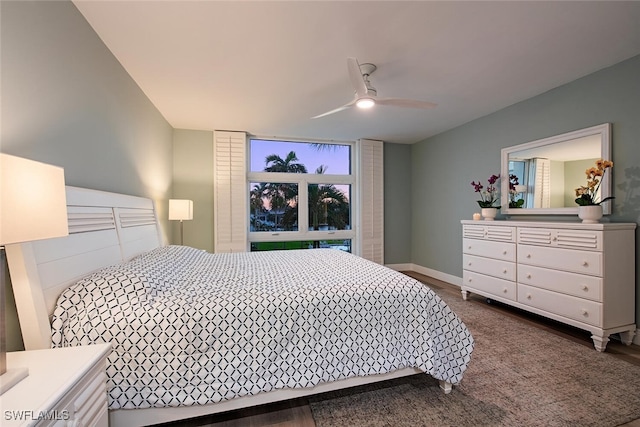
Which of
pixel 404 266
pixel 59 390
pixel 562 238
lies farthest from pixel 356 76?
pixel 404 266

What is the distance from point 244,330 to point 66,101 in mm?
1733

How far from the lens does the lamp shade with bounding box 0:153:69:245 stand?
0.78 metres

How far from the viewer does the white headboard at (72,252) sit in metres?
1.15

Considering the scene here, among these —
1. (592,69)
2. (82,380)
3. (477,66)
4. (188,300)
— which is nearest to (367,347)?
(188,300)

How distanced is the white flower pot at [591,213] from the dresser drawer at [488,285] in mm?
922

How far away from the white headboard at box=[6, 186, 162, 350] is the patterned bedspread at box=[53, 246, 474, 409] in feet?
0.26

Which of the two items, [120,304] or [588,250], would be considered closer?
[120,304]

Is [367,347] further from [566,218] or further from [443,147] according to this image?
[443,147]

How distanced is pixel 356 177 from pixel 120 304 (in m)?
4.13

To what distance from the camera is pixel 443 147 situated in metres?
4.39

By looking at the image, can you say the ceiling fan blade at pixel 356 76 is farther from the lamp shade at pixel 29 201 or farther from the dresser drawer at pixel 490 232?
the dresser drawer at pixel 490 232

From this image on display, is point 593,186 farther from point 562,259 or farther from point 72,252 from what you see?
point 72,252

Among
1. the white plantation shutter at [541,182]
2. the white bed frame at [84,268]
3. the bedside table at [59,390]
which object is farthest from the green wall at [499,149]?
the bedside table at [59,390]

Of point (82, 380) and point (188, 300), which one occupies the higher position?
point (188, 300)
